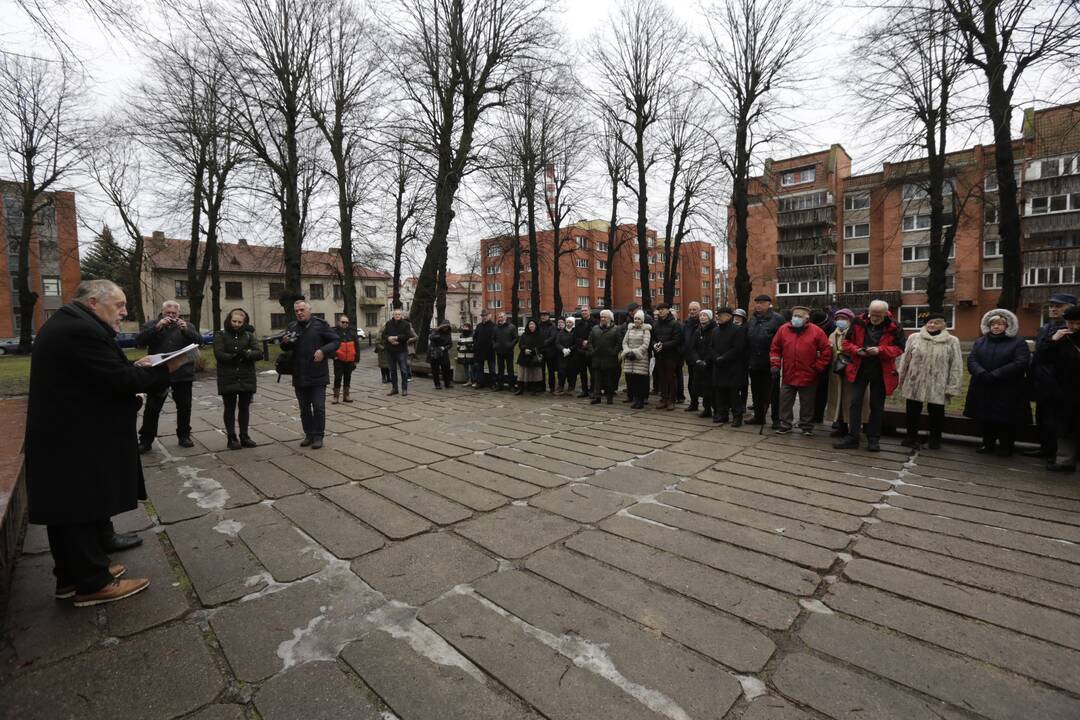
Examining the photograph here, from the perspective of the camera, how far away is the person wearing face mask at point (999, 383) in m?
5.51

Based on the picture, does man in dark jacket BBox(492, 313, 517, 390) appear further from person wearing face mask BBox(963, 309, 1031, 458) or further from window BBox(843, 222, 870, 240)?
window BBox(843, 222, 870, 240)

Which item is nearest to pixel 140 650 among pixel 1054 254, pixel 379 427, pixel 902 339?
pixel 379 427

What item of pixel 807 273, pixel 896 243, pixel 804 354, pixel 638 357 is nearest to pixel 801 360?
pixel 804 354

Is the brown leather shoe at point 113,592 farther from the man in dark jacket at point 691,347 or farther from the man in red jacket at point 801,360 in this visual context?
the man in dark jacket at point 691,347

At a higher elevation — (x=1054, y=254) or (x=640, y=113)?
(x=640, y=113)

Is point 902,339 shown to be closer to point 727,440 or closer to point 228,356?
point 727,440

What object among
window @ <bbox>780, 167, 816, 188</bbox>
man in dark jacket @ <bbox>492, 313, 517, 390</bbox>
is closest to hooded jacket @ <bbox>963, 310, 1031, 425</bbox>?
man in dark jacket @ <bbox>492, 313, 517, 390</bbox>

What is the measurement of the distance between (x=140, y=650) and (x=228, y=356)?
4565 millimetres

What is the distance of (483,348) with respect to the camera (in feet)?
39.5

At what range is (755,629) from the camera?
2.42 meters

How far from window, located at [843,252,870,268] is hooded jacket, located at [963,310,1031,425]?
44.1 meters

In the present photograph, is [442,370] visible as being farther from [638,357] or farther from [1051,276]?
[1051,276]

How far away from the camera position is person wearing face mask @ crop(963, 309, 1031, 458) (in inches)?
217

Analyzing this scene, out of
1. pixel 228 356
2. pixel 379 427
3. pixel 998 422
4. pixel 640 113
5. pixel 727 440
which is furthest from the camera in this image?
pixel 640 113
